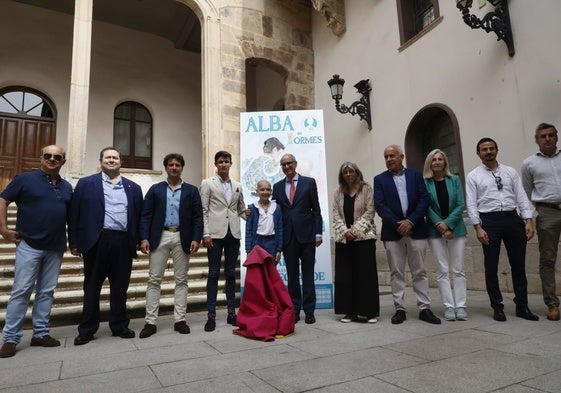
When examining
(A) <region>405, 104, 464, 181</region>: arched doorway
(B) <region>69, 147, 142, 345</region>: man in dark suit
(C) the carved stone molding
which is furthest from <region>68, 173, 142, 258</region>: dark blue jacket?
(C) the carved stone molding

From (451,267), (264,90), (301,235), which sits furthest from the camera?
(264,90)

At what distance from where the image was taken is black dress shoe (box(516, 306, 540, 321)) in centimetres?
364

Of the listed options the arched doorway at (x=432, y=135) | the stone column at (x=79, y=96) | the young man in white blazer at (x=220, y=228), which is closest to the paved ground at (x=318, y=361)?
the young man in white blazer at (x=220, y=228)

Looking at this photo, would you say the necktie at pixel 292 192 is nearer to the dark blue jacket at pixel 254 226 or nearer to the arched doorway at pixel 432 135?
the dark blue jacket at pixel 254 226

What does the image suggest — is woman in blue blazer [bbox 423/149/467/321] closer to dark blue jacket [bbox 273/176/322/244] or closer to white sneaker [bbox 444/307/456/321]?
white sneaker [bbox 444/307/456/321]

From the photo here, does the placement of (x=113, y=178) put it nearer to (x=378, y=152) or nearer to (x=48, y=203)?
(x=48, y=203)

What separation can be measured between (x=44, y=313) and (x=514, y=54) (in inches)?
245

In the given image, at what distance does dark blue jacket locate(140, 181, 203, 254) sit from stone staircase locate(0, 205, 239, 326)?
1.32 meters

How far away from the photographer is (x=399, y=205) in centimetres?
394

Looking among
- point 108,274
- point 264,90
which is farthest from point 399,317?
point 264,90

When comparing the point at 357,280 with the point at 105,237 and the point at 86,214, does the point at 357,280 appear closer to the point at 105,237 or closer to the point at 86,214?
the point at 105,237

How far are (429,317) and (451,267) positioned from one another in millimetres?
544

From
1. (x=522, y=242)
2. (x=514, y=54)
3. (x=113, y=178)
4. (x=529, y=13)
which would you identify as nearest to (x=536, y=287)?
(x=522, y=242)

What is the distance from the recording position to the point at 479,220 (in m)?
3.86
